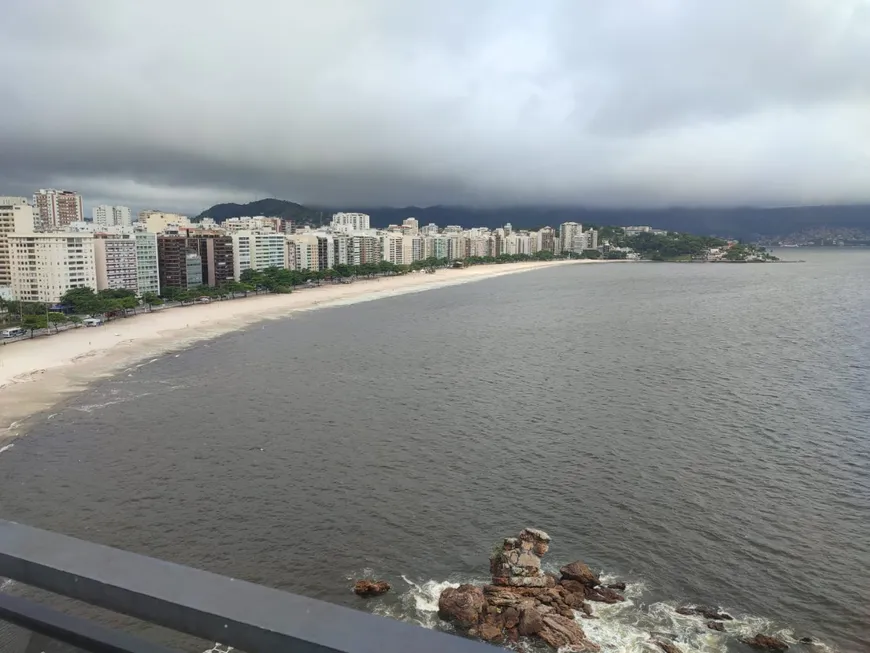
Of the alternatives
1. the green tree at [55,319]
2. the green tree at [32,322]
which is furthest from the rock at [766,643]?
the green tree at [55,319]

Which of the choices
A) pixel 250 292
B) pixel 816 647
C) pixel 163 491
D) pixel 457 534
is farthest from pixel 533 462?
pixel 250 292

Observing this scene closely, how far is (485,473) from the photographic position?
1758cm

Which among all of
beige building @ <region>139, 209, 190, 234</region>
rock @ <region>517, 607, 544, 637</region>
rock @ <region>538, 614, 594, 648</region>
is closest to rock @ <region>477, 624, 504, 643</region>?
rock @ <region>517, 607, 544, 637</region>

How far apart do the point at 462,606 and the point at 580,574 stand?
8.71 feet

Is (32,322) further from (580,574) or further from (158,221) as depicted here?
(158,221)

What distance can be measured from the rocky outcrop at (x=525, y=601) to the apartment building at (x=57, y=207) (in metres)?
101

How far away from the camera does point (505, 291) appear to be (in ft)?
260

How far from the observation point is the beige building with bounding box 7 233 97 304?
52719 mm

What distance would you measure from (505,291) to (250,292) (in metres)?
31.8

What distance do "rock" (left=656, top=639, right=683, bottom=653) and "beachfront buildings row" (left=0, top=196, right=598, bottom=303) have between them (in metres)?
56.2

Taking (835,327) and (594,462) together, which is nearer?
(594,462)

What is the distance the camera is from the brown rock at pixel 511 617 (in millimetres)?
11219

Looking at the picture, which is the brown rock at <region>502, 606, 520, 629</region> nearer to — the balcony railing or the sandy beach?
the balcony railing

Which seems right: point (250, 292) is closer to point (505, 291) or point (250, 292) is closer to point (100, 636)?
point (505, 291)
